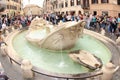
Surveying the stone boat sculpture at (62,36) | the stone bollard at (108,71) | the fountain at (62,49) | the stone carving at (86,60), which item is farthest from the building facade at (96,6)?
the stone bollard at (108,71)

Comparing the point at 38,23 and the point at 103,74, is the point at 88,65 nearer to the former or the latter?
the point at 103,74

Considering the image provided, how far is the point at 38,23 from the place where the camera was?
1734 centimetres

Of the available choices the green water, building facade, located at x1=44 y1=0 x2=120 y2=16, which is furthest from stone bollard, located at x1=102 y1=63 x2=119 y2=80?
building facade, located at x1=44 y1=0 x2=120 y2=16

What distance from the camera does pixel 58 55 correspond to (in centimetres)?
1309

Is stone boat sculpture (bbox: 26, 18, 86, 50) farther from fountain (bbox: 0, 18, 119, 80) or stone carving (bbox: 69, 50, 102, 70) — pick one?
stone carving (bbox: 69, 50, 102, 70)

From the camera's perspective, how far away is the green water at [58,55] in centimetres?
1132

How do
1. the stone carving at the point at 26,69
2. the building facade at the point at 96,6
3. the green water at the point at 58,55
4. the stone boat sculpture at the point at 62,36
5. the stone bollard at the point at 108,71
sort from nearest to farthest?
the stone bollard at the point at 108,71 < the stone carving at the point at 26,69 < the green water at the point at 58,55 < the stone boat sculpture at the point at 62,36 < the building facade at the point at 96,6

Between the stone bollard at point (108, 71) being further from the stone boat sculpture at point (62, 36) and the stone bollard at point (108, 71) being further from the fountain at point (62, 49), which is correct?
the stone boat sculpture at point (62, 36)

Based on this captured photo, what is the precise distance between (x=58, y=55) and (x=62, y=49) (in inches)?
26.0

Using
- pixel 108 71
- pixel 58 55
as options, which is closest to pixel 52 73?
pixel 108 71

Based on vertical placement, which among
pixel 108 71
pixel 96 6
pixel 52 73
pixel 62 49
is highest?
pixel 96 6

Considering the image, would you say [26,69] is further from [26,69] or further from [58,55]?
[58,55]

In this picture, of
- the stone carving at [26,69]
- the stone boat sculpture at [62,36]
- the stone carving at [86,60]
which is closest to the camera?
the stone carving at [26,69]

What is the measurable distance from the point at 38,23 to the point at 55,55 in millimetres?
4713
